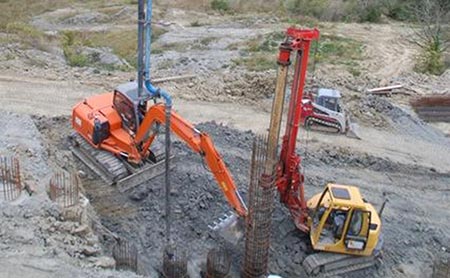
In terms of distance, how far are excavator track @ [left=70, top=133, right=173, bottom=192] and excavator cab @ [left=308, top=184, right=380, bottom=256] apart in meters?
4.52

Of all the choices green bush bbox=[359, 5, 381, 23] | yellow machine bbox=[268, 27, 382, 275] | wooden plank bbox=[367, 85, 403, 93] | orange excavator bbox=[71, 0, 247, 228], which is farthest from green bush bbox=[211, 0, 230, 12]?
yellow machine bbox=[268, 27, 382, 275]

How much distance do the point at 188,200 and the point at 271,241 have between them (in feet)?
7.91

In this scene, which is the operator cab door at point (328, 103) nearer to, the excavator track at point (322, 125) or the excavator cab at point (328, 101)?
the excavator cab at point (328, 101)

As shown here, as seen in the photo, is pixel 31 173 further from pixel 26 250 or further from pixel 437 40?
pixel 437 40

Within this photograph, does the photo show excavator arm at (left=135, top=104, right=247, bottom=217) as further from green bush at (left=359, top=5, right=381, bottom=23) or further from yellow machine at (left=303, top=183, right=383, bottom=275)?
green bush at (left=359, top=5, right=381, bottom=23)

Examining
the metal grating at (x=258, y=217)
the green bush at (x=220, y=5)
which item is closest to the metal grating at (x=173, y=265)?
the metal grating at (x=258, y=217)

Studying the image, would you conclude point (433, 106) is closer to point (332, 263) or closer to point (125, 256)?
point (332, 263)

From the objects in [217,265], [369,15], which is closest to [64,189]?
[217,265]

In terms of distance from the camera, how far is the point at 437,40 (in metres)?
30.3

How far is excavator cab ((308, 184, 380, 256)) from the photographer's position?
13.7 meters

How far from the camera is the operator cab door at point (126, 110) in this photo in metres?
16.2

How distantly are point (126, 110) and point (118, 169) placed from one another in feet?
5.11

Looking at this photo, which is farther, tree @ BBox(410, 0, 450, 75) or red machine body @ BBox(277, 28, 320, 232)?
tree @ BBox(410, 0, 450, 75)

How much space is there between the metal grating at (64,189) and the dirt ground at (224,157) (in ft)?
0.86
